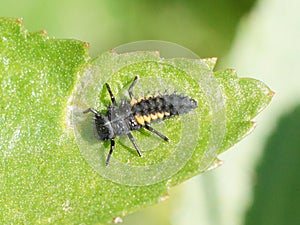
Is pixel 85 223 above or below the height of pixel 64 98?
below

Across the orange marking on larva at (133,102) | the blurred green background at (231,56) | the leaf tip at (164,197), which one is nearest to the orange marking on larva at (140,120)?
the orange marking on larva at (133,102)

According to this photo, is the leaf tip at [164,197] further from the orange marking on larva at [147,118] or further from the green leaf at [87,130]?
the orange marking on larva at [147,118]

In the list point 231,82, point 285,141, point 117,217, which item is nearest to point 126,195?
point 117,217

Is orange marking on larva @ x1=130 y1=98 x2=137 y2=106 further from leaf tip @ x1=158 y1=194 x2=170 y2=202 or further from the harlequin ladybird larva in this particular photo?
leaf tip @ x1=158 y1=194 x2=170 y2=202

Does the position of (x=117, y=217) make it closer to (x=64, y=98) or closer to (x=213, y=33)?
(x=64, y=98)

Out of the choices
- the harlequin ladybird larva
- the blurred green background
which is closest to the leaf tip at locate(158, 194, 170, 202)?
the harlequin ladybird larva

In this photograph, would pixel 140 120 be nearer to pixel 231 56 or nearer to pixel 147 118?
pixel 147 118

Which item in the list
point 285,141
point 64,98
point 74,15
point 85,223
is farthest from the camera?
point 74,15
